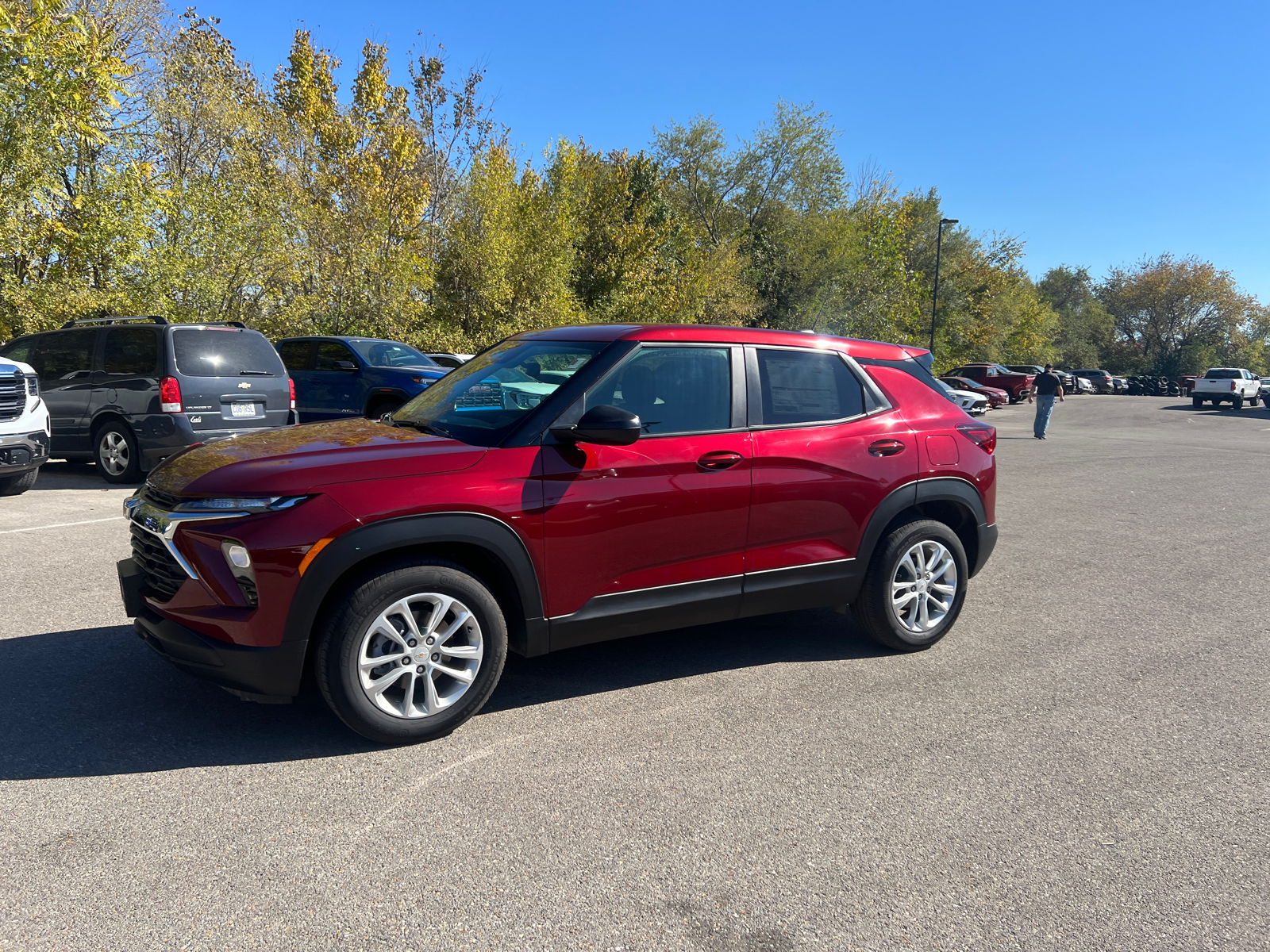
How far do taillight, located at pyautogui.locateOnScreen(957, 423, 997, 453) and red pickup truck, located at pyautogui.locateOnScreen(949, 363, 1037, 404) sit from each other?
1472 inches

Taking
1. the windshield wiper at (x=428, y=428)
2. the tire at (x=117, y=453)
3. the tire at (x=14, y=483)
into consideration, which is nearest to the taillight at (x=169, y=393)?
the tire at (x=117, y=453)

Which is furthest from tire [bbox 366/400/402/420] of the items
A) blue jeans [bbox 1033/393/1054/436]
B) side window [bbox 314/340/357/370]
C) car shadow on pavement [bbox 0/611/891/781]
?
blue jeans [bbox 1033/393/1054/436]

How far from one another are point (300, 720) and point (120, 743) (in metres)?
0.67

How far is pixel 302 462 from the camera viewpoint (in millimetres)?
3508

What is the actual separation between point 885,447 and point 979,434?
870 mm

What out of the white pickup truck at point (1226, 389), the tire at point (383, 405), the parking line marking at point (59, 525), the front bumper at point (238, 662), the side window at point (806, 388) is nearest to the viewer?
the front bumper at point (238, 662)

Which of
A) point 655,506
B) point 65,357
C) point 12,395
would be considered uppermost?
point 65,357

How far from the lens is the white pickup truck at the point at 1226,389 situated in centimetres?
3875

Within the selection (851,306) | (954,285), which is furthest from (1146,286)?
(851,306)

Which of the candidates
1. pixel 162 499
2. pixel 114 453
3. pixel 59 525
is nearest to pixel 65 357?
pixel 114 453

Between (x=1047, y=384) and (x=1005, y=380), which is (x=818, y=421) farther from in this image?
(x=1005, y=380)

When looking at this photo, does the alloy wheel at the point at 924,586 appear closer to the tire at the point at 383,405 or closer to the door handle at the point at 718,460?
the door handle at the point at 718,460

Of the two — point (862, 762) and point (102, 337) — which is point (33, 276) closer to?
point (102, 337)

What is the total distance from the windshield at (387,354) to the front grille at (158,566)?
10.2 metres
